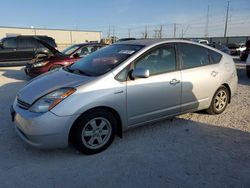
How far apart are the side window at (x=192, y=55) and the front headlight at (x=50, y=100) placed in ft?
6.85

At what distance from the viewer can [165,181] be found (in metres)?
2.75

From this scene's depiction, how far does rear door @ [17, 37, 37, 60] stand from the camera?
1434 centimetres

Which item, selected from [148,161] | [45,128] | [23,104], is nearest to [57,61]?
[23,104]

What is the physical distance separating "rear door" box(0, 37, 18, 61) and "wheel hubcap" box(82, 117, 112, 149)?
12.8 meters

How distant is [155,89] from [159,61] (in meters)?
0.51

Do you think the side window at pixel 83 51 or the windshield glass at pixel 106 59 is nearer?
the windshield glass at pixel 106 59

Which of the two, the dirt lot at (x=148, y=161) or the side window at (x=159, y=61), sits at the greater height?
the side window at (x=159, y=61)

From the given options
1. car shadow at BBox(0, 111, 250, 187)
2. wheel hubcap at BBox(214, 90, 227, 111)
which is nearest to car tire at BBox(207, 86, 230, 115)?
wheel hubcap at BBox(214, 90, 227, 111)

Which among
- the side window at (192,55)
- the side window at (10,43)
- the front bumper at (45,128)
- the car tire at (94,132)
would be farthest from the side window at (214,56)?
the side window at (10,43)

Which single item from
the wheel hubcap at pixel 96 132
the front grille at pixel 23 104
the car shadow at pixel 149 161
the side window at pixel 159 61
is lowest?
the car shadow at pixel 149 161

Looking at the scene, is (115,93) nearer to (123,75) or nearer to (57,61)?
(123,75)

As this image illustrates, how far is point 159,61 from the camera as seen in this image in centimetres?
394

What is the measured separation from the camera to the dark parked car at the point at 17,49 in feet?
46.1

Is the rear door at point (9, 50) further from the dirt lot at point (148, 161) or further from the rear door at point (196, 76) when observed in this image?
the rear door at point (196, 76)
